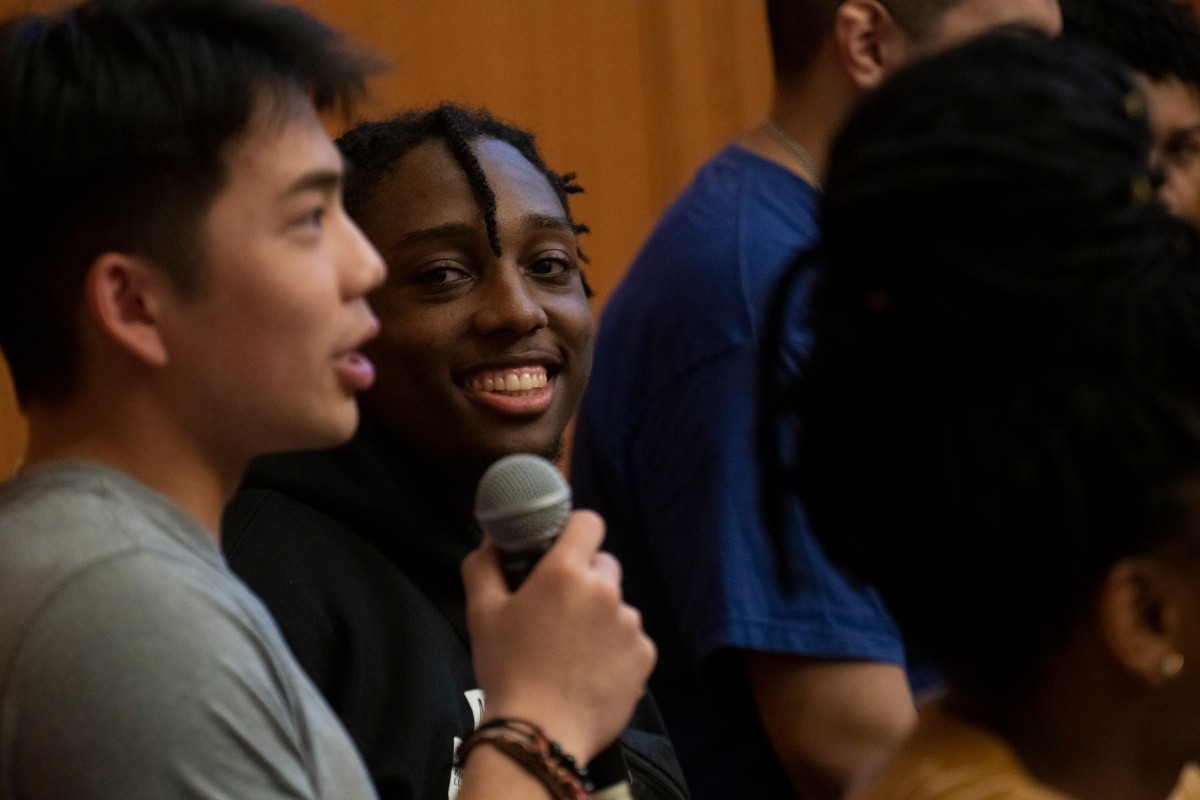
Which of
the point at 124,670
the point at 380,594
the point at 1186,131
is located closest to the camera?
the point at 124,670

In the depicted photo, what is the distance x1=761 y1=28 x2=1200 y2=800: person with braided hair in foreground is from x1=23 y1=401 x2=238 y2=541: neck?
430mm

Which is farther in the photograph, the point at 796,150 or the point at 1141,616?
the point at 796,150

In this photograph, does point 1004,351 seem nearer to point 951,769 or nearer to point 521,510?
point 951,769

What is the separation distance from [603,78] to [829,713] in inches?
85.1

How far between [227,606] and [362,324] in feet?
0.80

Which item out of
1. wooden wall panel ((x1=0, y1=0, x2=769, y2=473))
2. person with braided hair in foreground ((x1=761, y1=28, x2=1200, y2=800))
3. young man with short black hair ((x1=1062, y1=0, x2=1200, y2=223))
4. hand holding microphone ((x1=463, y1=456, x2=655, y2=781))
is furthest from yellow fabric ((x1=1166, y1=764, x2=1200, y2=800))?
wooden wall panel ((x1=0, y1=0, x2=769, y2=473))

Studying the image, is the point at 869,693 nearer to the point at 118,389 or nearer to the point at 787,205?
the point at 787,205

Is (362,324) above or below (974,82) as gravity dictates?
below

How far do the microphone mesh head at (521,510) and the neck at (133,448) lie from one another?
0.21 m

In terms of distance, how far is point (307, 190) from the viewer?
1.27 metres

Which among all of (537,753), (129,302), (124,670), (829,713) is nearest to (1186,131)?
(829,713)

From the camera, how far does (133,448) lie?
48.8 inches

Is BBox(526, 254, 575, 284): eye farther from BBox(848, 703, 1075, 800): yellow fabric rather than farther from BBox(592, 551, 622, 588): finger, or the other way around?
BBox(848, 703, 1075, 800): yellow fabric

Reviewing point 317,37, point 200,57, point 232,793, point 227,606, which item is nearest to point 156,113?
point 200,57
